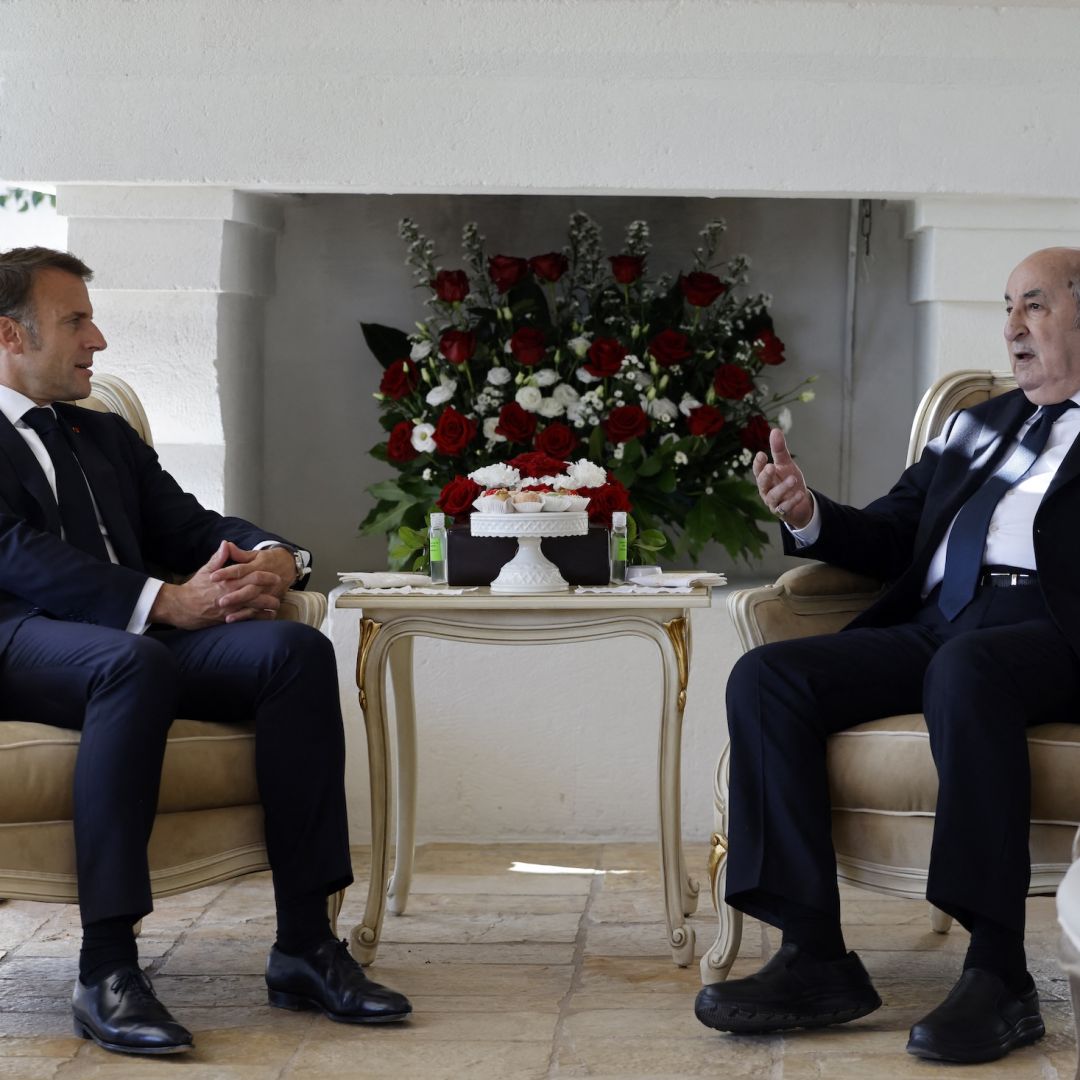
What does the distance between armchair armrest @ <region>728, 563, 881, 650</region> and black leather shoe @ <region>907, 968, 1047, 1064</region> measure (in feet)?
2.29

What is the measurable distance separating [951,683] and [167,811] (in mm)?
1234

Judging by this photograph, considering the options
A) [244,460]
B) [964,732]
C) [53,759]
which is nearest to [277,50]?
[244,460]

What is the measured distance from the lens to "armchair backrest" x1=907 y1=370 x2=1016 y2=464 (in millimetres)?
3160

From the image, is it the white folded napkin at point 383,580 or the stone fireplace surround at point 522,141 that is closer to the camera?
the white folded napkin at point 383,580

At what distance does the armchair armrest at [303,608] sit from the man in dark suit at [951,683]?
0.76 metres

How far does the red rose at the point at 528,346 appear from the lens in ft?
12.8

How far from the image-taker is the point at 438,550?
3092 millimetres

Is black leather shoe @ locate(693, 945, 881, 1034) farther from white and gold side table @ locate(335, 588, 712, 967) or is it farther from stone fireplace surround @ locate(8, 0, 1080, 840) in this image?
stone fireplace surround @ locate(8, 0, 1080, 840)

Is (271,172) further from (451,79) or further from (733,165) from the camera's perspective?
(733,165)

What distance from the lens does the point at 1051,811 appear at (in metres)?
2.39

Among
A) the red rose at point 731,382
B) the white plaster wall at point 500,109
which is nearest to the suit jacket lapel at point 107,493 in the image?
the white plaster wall at point 500,109

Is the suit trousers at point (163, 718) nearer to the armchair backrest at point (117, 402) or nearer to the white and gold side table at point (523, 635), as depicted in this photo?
Result: the white and gold side table at point (523, 635)

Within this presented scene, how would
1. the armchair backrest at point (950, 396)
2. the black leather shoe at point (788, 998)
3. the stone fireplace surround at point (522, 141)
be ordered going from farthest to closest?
the stone fireplace surround at point (522, 141)
the armchair backrest at point (950, 396)
the black leather shoe at point (788, 998)

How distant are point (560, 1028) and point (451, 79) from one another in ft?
7.20
